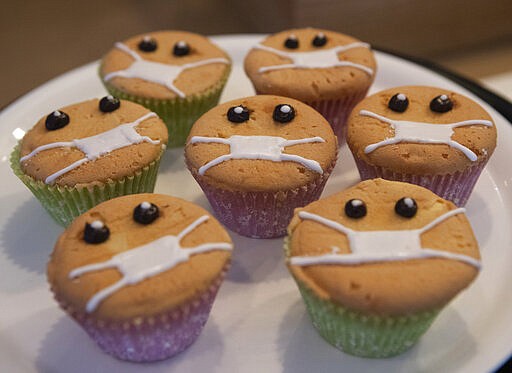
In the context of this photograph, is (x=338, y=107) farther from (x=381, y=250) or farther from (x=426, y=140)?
(x=381, y=250)

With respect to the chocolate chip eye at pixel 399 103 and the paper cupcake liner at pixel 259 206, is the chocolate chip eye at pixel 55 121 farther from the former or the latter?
the chocolate chip eye at pixel 399 103

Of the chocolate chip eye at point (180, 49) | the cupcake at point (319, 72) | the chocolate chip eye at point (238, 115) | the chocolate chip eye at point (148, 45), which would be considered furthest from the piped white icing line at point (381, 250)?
the chocolate chip eye at point (148, 45)

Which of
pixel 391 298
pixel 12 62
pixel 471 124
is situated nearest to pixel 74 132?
pixel 391 298

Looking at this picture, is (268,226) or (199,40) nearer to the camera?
(268,226)

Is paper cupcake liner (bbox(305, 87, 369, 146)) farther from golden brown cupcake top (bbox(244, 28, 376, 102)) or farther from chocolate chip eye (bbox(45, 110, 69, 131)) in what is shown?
chocolate chip eye (bbox(45, 110, 69, 131))

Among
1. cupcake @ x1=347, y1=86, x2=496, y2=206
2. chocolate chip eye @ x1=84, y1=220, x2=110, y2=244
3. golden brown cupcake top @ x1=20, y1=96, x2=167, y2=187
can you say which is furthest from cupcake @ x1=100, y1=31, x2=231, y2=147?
chocolate chip eye @ x1=84, y1=220, x2=110, y2=244

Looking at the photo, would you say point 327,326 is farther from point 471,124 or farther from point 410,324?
point 471,124

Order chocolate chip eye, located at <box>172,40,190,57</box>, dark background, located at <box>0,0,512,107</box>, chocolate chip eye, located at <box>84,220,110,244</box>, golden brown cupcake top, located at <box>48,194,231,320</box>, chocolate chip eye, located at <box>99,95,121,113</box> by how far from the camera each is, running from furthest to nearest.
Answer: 1. dark background, located at <box>0,0,512,107</box>
2. chocolate chip eye, located at <box>172,40,190,57</box>
3. chocolate chip eye, located at <box>99,95,121,113</box>
4. chocolate chip eye, located at <box>84,220,110,244</box>
5. golden brown cupcake top, located at <box>48,194,231,320</box>
